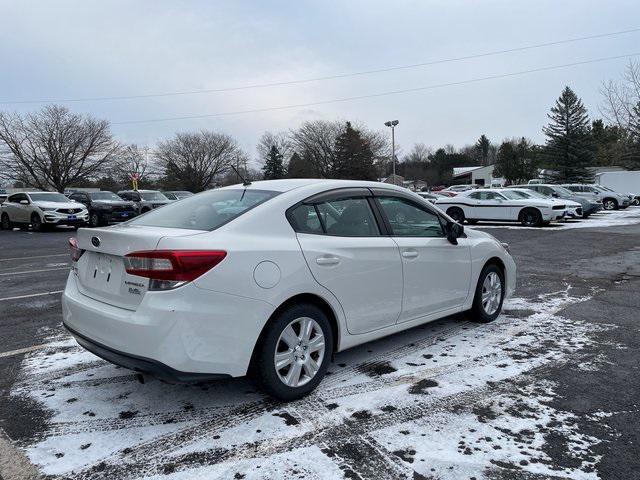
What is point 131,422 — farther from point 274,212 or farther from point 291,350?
point 274,212

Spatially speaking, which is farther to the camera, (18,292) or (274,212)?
(18,292)

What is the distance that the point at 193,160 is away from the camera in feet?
254

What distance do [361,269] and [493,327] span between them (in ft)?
7.33

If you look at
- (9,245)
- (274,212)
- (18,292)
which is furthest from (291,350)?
(9,245)

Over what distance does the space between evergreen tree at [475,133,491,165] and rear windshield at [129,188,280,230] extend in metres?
138

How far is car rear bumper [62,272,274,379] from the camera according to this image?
2.94 meters

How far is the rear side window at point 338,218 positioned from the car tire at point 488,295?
1765 millimetres

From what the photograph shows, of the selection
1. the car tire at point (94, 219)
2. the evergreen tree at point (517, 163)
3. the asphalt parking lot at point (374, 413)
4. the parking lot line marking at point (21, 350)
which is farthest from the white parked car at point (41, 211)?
the evergreen tree at point (517, 163)

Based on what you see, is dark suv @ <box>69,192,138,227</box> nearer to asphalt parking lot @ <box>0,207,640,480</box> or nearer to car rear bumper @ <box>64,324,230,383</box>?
asphalt parking lot @ <box>0,207,640,480</box>

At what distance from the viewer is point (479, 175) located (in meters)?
104

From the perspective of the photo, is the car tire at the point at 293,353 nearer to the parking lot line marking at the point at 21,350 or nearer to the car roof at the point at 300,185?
the car roof at the point at 300,185

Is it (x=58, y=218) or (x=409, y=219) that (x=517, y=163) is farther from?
(x=409, y=219)

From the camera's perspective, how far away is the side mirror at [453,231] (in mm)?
4754

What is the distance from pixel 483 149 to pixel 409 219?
459 ft
